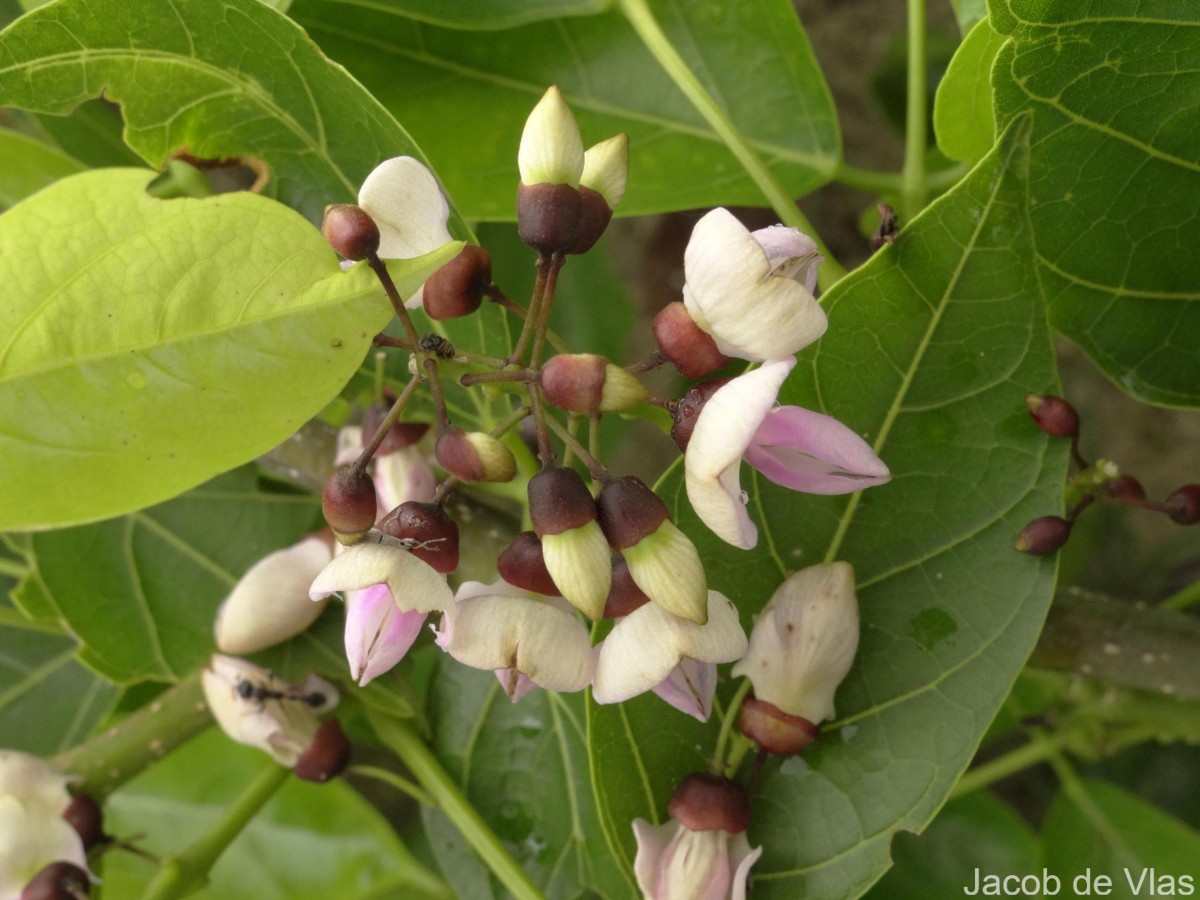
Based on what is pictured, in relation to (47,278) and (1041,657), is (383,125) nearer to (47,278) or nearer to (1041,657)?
(47,278)

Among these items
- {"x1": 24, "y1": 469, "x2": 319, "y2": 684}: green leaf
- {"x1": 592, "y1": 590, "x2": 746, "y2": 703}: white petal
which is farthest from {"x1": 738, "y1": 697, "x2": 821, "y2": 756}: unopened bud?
{"x1": 24, "y1": 469, "x2": 319, "y2": 684}: green leaf

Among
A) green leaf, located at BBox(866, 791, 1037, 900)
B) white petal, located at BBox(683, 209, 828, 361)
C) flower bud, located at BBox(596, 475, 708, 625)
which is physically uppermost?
white petal, located at BBox(683, 209, 828, 361)

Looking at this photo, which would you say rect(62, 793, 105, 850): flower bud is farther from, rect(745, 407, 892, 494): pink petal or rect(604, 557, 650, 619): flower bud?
rect(745, 407, 892, 494): pink petal

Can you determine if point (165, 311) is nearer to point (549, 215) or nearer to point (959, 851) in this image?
point (549, 215)

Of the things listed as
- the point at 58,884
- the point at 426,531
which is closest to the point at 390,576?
the point at 426,531

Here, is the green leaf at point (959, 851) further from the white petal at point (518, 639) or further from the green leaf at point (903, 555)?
→ the white petal at point (518, 639)

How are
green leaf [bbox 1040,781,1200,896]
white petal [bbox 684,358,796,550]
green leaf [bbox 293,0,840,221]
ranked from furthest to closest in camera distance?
1. green leaf [bbox 1040,781,1200,896]
2. green leaf [bbox 293,0,840,221]
3. white petal [bbox 684,358,796,550]
